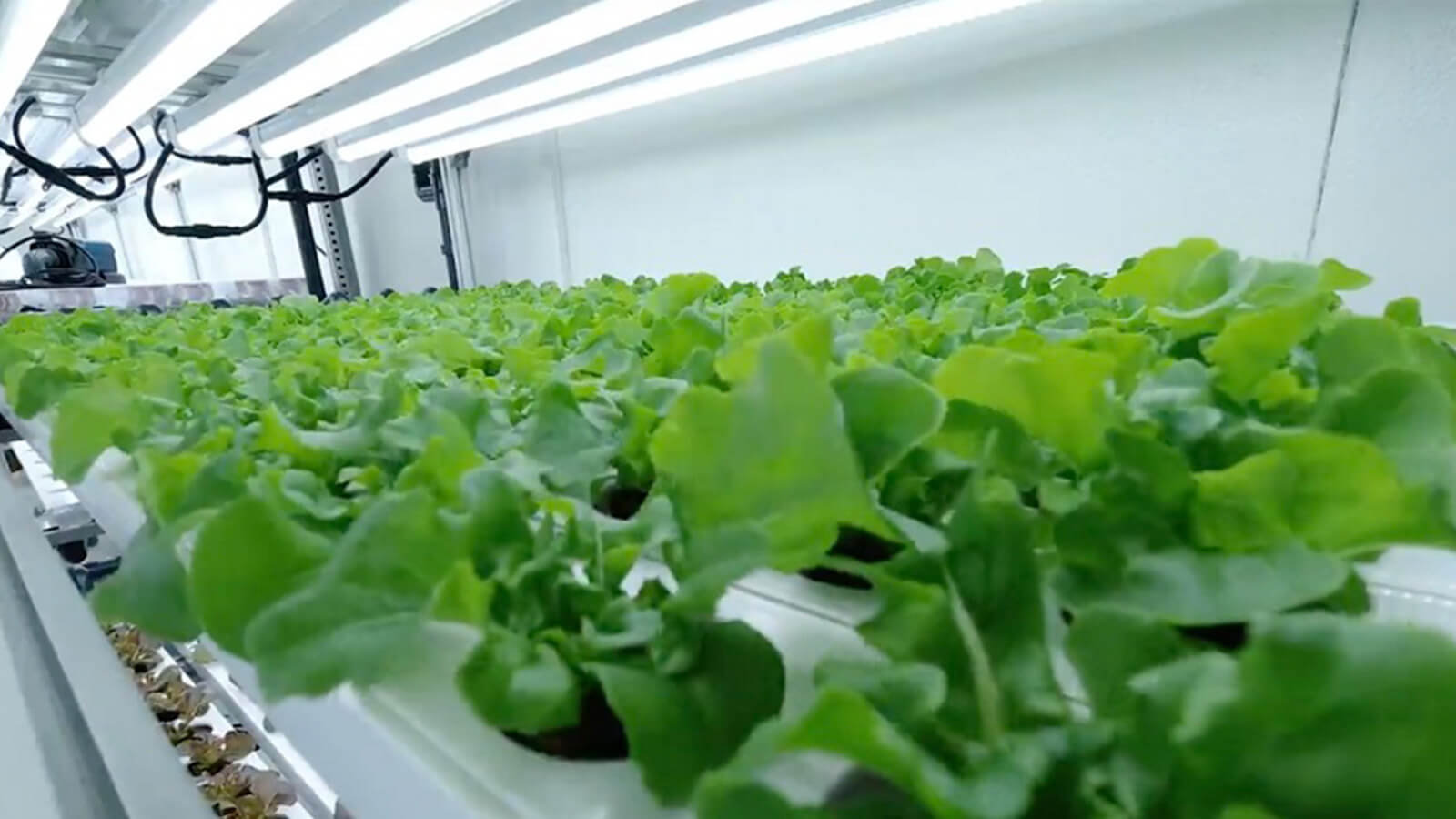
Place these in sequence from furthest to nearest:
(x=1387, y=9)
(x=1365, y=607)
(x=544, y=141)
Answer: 1. (x=544, y=141)
2. (x=1387, y=9)
3. (x=1365, y=607)

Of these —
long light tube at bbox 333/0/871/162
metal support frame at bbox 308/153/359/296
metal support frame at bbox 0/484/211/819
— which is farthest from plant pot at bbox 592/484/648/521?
metal support frame at bbox 308/153/359/296

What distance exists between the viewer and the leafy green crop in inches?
4.9

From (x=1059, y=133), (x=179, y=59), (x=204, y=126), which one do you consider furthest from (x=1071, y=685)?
(x=204, y=126)

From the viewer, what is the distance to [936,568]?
201 millimetres

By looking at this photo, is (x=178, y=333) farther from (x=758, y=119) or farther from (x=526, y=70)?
(x=758, y=119)

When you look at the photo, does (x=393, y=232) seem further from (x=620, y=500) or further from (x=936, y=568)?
(x=936, y=568)

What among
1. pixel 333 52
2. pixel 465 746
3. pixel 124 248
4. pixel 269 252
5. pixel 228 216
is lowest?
pixel 465 746

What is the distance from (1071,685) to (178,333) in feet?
3.51

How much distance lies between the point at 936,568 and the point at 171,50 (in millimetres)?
1750

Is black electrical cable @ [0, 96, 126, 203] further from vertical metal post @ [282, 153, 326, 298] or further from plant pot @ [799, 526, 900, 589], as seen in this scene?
plant pot @ [799, 526, 900, 589]

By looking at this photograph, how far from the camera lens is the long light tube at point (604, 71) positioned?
1184mm

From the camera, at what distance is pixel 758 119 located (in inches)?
80.4

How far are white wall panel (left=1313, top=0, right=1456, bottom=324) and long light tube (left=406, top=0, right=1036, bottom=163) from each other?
1.60 feet

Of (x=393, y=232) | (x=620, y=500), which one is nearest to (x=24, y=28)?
(x=620, y=500)
